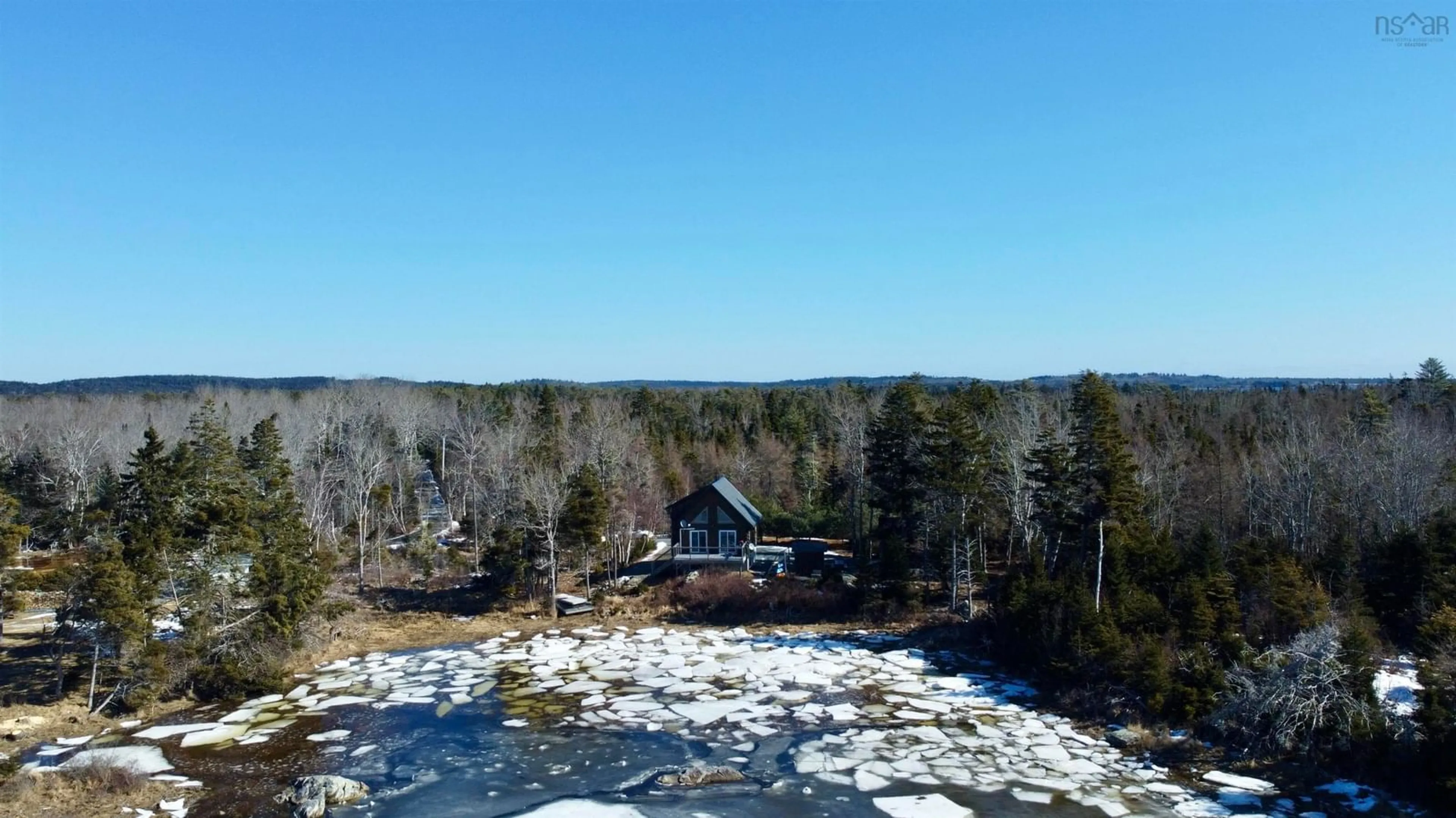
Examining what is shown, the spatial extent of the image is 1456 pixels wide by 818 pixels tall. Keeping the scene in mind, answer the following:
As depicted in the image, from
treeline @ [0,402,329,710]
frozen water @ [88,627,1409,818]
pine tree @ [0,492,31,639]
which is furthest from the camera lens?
pine tree @ [0,492,31,639]

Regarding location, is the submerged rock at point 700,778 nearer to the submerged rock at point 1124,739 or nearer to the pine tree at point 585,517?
the submerged rock at point 1124,739

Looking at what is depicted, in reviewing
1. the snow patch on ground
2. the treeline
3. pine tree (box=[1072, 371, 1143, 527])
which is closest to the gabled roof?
pine tree (box=[1072, 371, 1143, 527])

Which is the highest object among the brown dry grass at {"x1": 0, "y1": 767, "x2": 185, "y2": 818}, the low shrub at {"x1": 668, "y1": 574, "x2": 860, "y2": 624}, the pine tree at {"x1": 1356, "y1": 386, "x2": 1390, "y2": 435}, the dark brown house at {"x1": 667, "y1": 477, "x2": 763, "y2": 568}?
the pine tree at {"x1": 1356, "y1": 386, "x2": 1390, "y2": 435}

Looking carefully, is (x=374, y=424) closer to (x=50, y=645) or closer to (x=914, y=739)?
(x=50, y=645)

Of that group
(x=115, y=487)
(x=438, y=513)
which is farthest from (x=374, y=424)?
(x=115, y=487)

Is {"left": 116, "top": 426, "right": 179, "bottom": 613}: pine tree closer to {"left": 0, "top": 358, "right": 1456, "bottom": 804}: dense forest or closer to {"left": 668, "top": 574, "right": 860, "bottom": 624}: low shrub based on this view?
{"left": 0, "top": 358, "right": 1456, "bottom": 804}: dense forest

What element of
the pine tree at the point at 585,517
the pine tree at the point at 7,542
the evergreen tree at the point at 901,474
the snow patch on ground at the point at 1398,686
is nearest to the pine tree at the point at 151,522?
the pine tree at the point at 7,542
